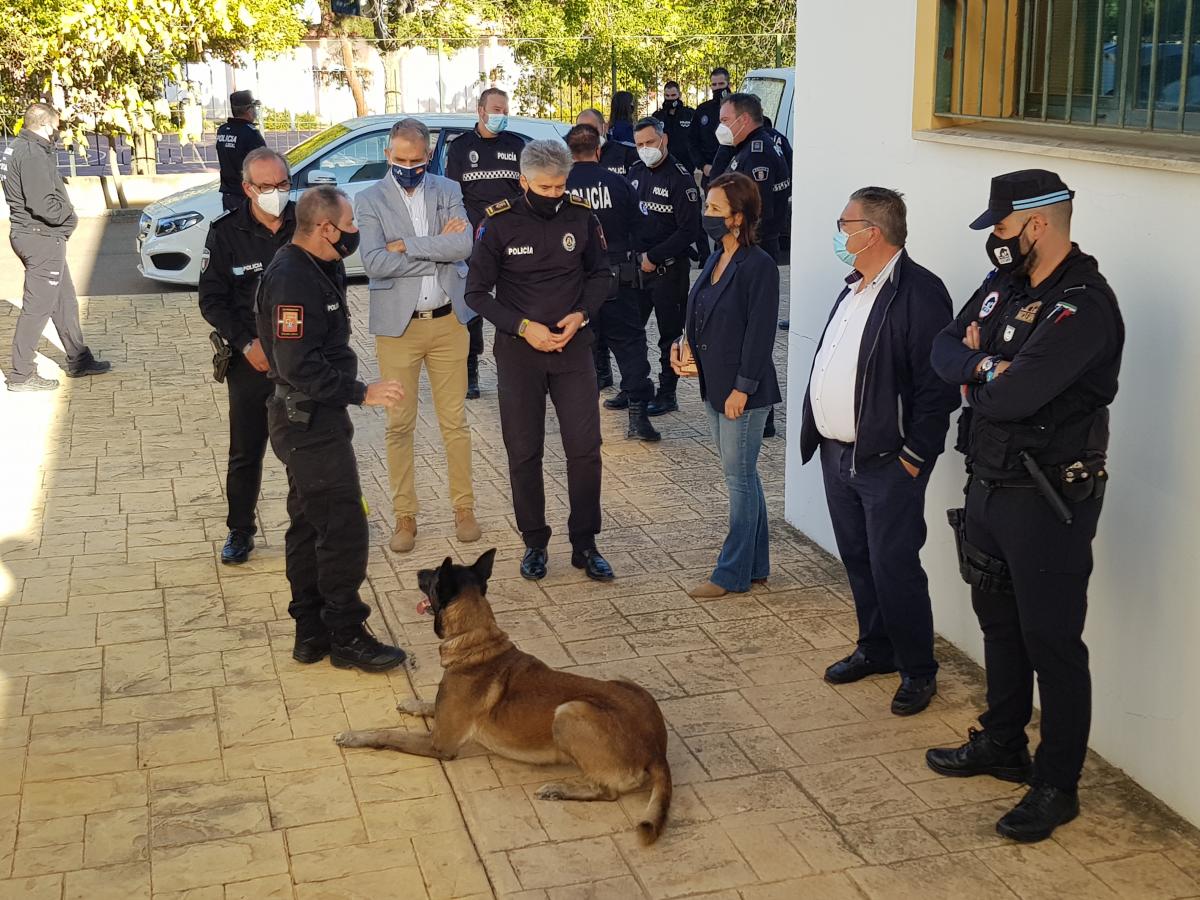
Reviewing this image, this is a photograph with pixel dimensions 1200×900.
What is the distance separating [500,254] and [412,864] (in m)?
3.05

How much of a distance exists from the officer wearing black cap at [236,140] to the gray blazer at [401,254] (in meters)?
6.95

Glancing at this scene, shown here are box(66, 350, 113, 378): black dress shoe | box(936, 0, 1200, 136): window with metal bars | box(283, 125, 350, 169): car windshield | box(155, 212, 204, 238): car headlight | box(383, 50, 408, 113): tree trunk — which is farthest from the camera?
box(383, 50, 408, 113): tree trunk

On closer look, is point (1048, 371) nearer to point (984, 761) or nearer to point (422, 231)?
point (984, 761)

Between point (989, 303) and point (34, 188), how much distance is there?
7660 millimetres

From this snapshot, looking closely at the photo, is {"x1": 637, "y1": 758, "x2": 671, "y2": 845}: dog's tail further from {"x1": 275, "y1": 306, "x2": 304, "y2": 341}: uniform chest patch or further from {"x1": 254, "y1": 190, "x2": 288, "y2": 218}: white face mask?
{"x1": 254, "y1": 190, "x2": 288, "y2": 218}: white face mask

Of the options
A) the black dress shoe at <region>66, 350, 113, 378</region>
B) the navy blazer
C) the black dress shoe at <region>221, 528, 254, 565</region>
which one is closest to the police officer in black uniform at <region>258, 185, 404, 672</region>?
the black dress shoe at <region>221, 528, 254, 565</region>

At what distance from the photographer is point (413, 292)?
662 cm

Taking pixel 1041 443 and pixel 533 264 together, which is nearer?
pixel 1041 443

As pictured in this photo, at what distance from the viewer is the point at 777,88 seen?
52.5 feet

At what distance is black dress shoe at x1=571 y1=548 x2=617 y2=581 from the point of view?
20.9ft

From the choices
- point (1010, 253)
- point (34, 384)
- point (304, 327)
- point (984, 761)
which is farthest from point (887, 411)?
point (34, 384)

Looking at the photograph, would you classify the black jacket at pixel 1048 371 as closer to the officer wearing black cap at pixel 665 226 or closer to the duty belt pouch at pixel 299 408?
the duty belt pouch at pixel 299 408

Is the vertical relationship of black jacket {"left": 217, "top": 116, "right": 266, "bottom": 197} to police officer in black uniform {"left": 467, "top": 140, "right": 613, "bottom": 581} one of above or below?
above

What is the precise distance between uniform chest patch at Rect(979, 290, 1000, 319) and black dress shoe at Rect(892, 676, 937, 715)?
1.54 m
